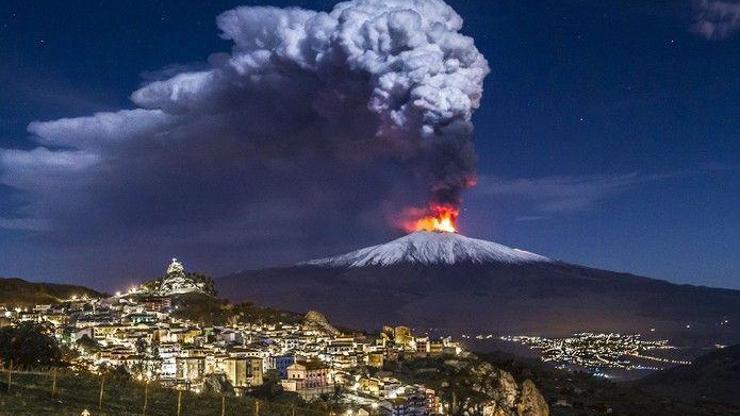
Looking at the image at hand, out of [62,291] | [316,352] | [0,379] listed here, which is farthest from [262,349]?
[62,291]

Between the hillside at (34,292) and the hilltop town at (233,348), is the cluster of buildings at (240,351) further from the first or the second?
the hillside at (34,292)

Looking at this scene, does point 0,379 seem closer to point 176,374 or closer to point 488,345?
point 176,374

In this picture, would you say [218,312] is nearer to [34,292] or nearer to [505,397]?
[34,292]

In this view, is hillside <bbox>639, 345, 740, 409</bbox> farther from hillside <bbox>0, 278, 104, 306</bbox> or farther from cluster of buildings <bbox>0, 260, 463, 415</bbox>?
hillside <bbox>0, 278, 104, 306</bbox>

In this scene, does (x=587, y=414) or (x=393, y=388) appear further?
(x=587, y=414)

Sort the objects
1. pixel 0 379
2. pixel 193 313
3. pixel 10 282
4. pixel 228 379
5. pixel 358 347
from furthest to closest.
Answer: pixel 10 282
pixel 193 313
pixel 358 347
pixel 228 379
pixel 0 379
